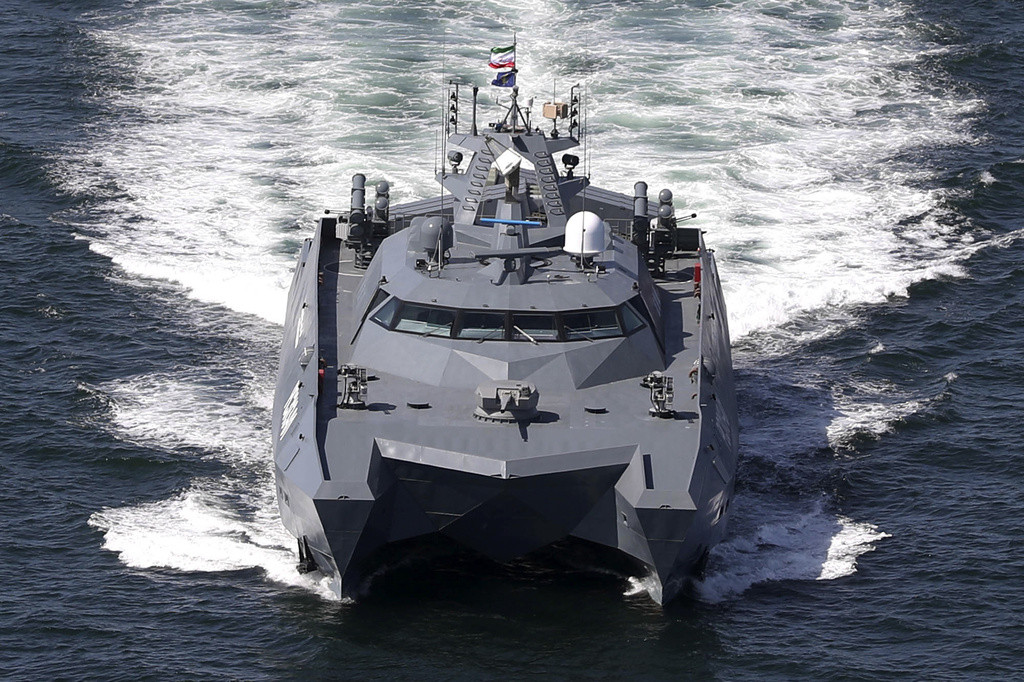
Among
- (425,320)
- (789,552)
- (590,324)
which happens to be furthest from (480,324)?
(789,552)

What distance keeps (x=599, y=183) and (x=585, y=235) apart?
14.5 m

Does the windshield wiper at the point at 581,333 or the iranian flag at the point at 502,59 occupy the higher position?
the iranian flag at the point at 502,59

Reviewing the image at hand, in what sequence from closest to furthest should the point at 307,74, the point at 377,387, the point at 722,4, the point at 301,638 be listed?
the point at 301,638 → the point at 377,387 → the point at 307,74 → the point at 722,4


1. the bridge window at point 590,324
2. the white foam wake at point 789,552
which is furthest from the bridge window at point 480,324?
the white foam wake at point 789,552

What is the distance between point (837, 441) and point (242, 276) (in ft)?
47.6

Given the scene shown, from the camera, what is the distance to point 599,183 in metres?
44.4

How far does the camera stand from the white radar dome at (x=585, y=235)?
3000 cm

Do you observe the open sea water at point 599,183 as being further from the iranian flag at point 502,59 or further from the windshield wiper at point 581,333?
the iranian flag at point 502,59

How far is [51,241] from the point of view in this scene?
42.1 metres

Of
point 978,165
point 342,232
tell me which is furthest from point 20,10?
point 978,165

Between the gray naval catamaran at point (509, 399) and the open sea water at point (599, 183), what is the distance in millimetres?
1406

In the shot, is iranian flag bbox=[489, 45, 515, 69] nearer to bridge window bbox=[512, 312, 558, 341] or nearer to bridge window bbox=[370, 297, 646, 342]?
bridge window bbox=[370, 297, 646, 342]

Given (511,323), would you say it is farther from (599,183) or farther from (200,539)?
(599,183)

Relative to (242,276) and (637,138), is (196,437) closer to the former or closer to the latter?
(242,276)
